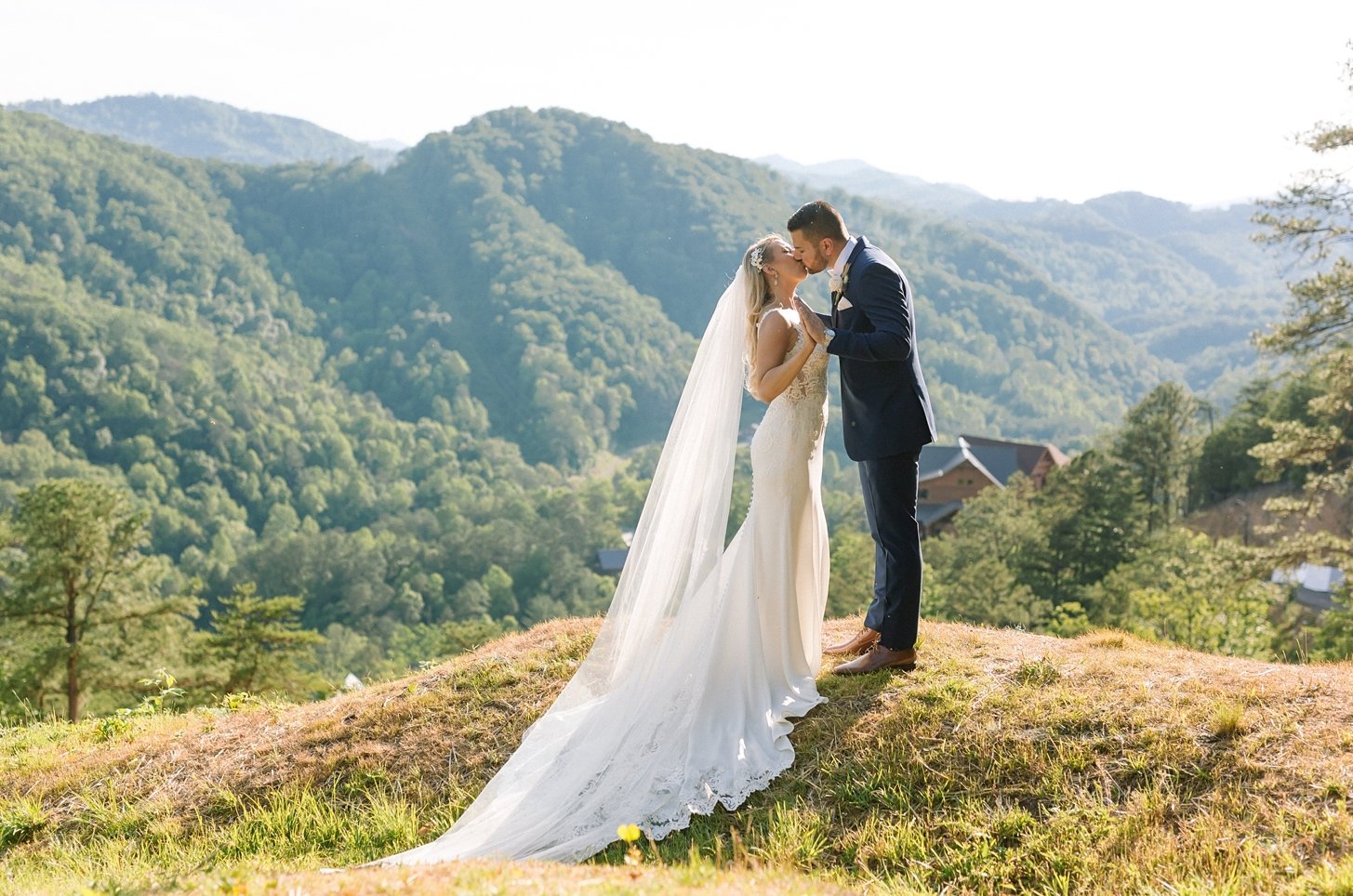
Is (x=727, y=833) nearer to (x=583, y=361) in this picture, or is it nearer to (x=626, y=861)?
(x=626, y=861)

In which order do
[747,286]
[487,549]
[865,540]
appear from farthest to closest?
[487,549] < [865,540] < [747,286]

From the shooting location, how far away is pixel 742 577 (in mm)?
5570

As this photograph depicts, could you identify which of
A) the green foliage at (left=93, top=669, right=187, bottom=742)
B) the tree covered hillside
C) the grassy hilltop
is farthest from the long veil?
the tree covered hillside

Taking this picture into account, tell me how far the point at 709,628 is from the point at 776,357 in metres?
1.58

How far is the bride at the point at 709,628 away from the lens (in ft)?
16.0

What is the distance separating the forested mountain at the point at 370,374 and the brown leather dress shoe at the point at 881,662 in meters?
58.7

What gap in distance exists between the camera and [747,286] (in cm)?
563

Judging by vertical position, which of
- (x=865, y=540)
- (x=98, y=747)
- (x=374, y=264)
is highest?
(x=374, y=264)

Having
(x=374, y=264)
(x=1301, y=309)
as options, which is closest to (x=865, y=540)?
(x=1301, y=309)

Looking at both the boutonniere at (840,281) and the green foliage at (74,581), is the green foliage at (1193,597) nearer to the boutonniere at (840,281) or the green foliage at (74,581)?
A: the boutonniere at (840,281)

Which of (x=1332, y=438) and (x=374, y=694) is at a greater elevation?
(x=1332, y=438)

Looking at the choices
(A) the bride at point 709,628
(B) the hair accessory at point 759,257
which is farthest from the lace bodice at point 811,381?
(B) the hair accessory at point 759,257

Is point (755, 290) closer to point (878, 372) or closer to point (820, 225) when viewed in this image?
point (820, 225)

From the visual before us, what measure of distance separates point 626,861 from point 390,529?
95.0 m
